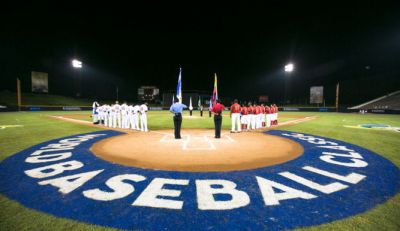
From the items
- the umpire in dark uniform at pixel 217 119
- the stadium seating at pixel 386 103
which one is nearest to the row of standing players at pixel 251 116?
the umpire in dark uniform at pixel 217 119

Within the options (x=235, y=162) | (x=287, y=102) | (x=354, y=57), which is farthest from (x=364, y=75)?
(x=235, y=162)

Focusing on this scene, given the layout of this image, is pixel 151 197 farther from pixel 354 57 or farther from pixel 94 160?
pixel 354 57

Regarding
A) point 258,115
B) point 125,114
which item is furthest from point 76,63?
point 258,115

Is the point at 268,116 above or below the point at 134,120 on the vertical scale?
above

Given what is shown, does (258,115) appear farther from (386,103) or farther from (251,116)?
(386,103)

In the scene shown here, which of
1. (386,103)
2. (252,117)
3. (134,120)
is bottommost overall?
(134,120)

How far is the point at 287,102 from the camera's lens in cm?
5547

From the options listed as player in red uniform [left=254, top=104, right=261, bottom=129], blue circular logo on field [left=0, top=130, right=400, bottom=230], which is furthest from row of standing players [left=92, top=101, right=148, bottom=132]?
player in red uniform [left=254, top=104, right=261, bottom=129]

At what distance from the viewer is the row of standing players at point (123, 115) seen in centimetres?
1441

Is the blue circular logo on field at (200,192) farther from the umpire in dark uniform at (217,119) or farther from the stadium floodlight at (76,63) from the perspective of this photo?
the stadium floodlight at (76,63)

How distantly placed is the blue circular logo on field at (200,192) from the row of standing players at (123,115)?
7.64 m

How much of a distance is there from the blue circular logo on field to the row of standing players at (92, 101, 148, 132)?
7636 millimetres

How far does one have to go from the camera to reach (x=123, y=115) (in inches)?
640

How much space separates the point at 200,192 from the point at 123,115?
13303 mm
